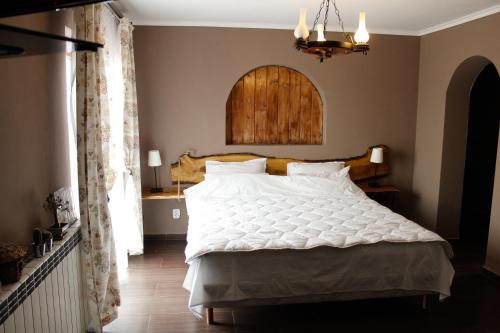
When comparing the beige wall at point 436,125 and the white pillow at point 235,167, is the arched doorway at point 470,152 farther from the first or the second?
the white pillow at point 235,167

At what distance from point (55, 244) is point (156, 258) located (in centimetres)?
212

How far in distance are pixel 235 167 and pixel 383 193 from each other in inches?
74.8

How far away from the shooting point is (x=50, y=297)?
2.00 m

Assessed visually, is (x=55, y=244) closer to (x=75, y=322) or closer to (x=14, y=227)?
(x=14, y=227)

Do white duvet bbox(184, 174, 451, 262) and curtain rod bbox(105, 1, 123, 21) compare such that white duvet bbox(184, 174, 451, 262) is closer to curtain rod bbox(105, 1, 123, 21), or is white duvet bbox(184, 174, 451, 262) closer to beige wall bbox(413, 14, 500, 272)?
beige wall bbox(413, 14, 500, 272)

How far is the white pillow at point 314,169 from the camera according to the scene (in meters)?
4.53

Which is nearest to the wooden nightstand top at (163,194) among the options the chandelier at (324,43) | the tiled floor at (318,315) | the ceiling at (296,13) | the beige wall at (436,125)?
the tiled floor at (318,315)

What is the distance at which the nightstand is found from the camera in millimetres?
4743

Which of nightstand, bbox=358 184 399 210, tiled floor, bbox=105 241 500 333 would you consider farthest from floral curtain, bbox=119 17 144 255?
nightstand, bbox=358 184 399 210

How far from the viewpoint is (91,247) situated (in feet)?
8.09

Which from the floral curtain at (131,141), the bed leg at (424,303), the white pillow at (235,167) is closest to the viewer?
the bed leg at (424,303)

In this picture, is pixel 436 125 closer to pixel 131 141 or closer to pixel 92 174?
pixel 131 141

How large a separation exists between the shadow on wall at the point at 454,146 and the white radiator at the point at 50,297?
3.91 metres

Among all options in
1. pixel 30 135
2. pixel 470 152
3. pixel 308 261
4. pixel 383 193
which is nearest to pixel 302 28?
pixel 308 261
